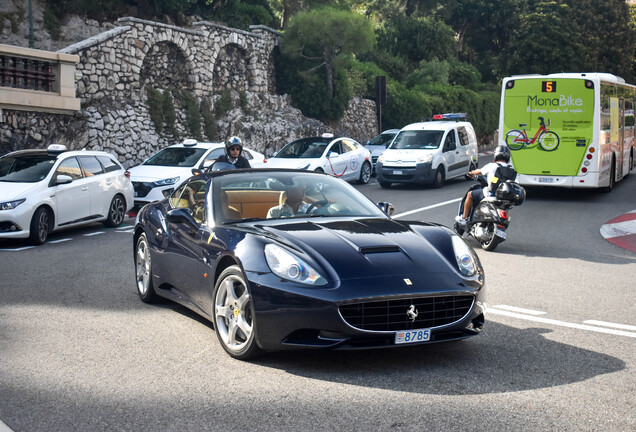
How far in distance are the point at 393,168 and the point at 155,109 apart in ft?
29.7

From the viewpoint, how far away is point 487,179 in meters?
13.1

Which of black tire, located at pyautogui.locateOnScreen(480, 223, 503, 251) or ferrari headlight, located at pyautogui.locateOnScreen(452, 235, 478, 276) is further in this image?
black tire, located at pyautogui.locateOnScreen(480, 223, 503, 251)

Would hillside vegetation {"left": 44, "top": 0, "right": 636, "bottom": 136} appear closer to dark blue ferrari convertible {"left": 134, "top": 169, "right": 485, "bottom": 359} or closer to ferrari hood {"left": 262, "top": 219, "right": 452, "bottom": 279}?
dark blue ferrari convertible {"left": 134, "top": 169, "right": 485, "bottom": 359}

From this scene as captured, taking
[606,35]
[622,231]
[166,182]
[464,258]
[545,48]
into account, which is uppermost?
[606,35]

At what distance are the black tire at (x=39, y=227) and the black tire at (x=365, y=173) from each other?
537 inches

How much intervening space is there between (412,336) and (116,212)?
11.5 meters

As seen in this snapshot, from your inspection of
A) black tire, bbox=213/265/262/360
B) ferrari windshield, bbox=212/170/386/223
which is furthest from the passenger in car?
black tire, bbox=213/265/262/360

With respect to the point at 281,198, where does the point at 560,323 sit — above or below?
below

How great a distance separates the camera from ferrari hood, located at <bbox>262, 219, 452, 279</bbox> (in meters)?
5.79

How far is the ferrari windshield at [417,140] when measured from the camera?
24.9m

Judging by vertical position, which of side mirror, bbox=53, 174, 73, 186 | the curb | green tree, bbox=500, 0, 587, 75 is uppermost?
green tree, bbox=500, 0, 587, 75

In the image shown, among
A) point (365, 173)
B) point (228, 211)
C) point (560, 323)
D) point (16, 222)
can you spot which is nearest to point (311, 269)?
point (228, 211)

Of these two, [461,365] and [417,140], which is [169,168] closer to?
[417,140]

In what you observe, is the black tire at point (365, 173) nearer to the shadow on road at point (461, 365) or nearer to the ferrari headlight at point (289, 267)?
the shadow on road at point (461, 365)
